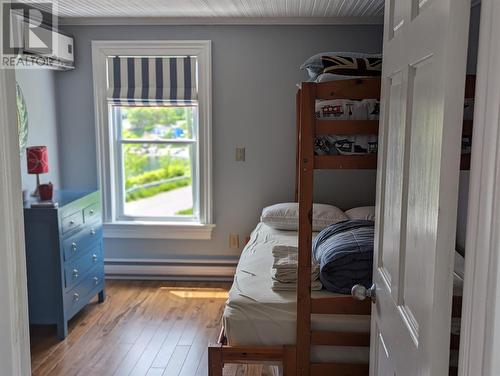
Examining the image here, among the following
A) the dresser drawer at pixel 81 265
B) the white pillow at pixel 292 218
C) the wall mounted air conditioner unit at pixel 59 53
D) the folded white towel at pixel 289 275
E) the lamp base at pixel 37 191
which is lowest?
the dresser drawer at pixel 81 265

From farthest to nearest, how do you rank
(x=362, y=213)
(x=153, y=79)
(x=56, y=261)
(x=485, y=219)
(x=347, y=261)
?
(x=153, y=79), (x=362, y=213), (x=56, y=261), (x=347, y=261), (x=485, y=219)

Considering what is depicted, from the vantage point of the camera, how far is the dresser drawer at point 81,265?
11.0ft

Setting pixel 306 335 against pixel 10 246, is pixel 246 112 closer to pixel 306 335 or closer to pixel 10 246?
pixel 306 335

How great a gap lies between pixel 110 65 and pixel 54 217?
153 cm

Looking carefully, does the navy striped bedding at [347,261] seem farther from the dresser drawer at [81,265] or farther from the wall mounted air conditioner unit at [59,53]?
the wall mounted air conditioner unit at [59,53]

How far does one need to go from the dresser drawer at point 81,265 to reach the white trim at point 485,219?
2.90 metres

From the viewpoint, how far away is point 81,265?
3.53 meters

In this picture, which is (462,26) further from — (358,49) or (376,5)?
(358,49)

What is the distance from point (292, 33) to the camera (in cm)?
402

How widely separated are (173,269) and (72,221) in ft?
3.97

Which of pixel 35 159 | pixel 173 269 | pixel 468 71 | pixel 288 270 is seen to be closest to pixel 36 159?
pixel 35 159

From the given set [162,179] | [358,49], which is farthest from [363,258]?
[162,179]

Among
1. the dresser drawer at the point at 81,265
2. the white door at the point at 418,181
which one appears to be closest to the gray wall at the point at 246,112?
the dresser drawer at the point at 81,265

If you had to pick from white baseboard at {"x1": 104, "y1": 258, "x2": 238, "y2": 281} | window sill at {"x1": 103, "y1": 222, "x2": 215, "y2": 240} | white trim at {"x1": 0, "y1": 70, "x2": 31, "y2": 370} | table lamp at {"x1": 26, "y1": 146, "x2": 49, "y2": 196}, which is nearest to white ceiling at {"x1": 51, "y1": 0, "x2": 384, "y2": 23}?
table lamp at {"x1": 26, "y1": 146, "x2": 49, "y2": 196}
